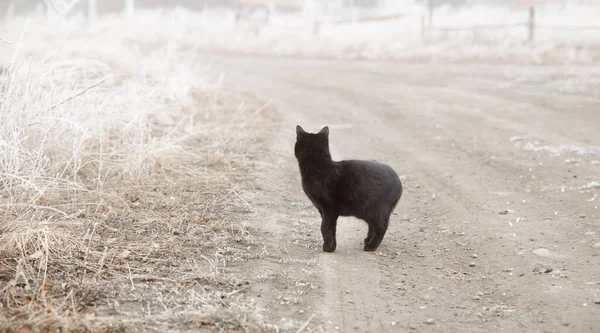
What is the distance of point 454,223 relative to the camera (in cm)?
646

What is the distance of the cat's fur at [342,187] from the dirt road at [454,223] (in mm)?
285

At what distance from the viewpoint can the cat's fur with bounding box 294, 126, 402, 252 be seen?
5340 mm

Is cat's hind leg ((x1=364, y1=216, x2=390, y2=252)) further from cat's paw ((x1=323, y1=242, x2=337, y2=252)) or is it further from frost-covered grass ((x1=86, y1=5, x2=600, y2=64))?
frost-covered grass ((x1=86, y1=5, x2=600, y2=64))

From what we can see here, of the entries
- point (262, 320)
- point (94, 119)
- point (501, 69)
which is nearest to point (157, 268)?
point (262, 320)

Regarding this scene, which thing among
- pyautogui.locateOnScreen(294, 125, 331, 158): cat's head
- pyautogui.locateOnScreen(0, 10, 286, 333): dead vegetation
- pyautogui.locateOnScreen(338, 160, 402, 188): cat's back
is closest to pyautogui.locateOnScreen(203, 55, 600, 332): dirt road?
pyautogui.locateOnScreen(0, 10, 286, 333): dead vegetation

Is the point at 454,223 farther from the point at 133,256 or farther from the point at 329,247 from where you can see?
the point at 133,256

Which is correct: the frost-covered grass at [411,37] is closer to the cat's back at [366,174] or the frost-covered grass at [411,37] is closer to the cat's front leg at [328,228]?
the cat's back at [366,174]

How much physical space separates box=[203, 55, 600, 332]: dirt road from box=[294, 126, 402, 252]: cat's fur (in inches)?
11.2

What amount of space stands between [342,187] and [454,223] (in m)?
1.61

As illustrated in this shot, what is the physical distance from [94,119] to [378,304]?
4.55 metres

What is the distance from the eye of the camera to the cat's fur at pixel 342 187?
17.5 feet

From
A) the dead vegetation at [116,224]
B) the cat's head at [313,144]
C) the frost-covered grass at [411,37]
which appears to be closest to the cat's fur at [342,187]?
the cat's head at [313,144]

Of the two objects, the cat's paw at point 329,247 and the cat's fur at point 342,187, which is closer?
the cat's fur at point 342,187

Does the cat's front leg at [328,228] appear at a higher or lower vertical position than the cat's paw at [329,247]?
higher
